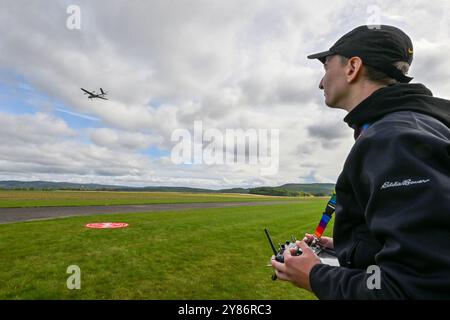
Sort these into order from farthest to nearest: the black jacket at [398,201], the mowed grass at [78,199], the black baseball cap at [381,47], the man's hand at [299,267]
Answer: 1. the mowed grass at [78,199]
2. the black baseball cap at [381,47]
3. the man's hand at [299,267]
4. the black jacket at [398,201]

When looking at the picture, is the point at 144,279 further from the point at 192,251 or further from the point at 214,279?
the point at 192,251

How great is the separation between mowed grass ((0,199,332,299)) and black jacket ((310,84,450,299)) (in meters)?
6.23

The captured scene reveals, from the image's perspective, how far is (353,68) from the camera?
2000mm

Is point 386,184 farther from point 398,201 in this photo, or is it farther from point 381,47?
point 381,47

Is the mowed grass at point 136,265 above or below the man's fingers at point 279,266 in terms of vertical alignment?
below

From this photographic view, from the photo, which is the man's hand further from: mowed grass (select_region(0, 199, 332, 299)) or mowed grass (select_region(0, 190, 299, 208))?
mowed grass (select_region(0, 190, 299, 208))

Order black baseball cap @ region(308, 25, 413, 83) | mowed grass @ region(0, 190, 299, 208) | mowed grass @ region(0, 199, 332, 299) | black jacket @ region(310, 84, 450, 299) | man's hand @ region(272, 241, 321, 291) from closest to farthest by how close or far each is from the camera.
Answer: black jacket @ region(310, 84, 450, 299), man's hand @ region(272, 241, 321, 291), black baseball cap @ region(308, 25, 413, 83), mowed grass @ region(0, 199, 332, 299), mowed grass @ region(0, 190, 299, 208)

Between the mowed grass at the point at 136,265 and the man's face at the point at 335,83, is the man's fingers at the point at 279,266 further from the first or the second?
the mowed grass at the point at 136,265

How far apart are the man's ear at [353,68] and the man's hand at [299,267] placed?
1.24 meters

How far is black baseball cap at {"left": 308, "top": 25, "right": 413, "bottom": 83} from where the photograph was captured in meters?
1.90

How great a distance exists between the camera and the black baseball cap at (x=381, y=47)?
1900mm

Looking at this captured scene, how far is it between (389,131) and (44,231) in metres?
17.9

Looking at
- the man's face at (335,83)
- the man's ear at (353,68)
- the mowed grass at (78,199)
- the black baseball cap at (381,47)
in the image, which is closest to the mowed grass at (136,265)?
the man's face at (335,83)

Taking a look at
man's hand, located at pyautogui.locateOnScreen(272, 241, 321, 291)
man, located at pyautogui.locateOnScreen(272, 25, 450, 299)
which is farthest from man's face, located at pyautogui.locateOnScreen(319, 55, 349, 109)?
man's hand, located at pyautogui.locateOnScreen(272, 241, 321, 291)
